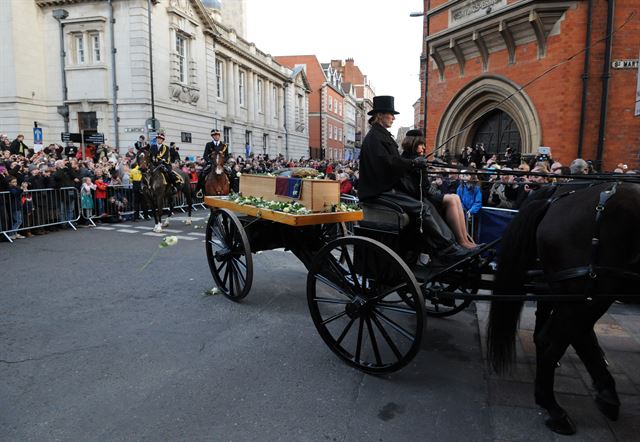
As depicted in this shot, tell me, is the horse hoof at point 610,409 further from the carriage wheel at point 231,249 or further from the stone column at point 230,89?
the stone column at point 230,89

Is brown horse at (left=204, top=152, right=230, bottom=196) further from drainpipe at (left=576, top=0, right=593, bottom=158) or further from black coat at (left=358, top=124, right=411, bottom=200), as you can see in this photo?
drainpipe at (left=576, top=0, right=593, bottom=158)

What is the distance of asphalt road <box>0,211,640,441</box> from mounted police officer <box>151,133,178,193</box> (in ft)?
18.1

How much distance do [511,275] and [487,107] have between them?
32.0 ft

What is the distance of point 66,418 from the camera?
3.06 metres

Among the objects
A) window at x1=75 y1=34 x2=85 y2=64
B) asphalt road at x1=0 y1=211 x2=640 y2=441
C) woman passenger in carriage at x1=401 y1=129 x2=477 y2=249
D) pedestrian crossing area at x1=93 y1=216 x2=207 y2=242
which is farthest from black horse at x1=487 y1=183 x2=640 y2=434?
window at x1=75 y1=34 x2=85 y2=64

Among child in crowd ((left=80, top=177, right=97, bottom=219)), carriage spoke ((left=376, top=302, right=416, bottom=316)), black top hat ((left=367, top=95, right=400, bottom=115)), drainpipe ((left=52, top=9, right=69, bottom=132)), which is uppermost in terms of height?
drainpipe ((left=52, top=9, right=69, bottom=132))

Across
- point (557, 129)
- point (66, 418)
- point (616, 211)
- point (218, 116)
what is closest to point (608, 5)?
point (557, 129)

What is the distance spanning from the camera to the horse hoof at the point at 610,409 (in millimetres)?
2998

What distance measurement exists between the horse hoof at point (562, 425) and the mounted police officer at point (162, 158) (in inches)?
407

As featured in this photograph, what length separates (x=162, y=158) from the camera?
11477 millimetres

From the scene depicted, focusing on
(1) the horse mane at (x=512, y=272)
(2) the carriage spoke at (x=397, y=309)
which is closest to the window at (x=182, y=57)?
(2) the carriage spoke at (x=397, y=309)

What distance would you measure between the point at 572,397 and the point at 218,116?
3181 centimetres

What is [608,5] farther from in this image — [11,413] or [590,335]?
[11,413]

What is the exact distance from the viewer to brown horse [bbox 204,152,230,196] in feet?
38.4
